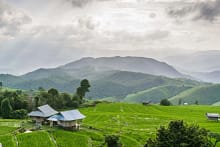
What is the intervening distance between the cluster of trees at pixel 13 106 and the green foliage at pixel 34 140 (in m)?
43.3

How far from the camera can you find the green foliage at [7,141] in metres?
68.8

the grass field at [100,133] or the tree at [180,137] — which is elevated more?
the tree at [180,137]

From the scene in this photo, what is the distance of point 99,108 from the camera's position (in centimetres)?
15012

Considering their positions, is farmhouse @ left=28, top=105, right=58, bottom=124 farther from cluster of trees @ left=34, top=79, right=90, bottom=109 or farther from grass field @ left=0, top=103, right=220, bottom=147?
cluster of trees @ left=34, top=79, right=90, bottom=109

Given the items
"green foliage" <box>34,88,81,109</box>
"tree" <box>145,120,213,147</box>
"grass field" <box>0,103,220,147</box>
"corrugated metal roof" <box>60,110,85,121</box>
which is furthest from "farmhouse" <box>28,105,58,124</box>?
"tree" <box>145,120,213,147</box>

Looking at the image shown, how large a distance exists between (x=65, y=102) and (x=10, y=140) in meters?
79.5

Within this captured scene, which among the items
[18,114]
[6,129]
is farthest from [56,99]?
[6,129]

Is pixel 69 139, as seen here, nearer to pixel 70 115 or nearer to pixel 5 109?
pixel 70 115

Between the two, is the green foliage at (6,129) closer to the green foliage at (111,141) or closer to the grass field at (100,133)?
the grass field at (100,133)

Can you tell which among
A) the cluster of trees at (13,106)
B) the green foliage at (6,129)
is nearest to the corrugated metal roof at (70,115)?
the green foliage at (6,129)

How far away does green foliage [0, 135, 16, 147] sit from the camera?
68781 mm

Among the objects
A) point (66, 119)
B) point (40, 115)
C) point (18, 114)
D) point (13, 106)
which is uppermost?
point (13, 106)

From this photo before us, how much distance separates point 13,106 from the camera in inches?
5153

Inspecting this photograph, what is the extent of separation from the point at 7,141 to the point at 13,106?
62.7 m
